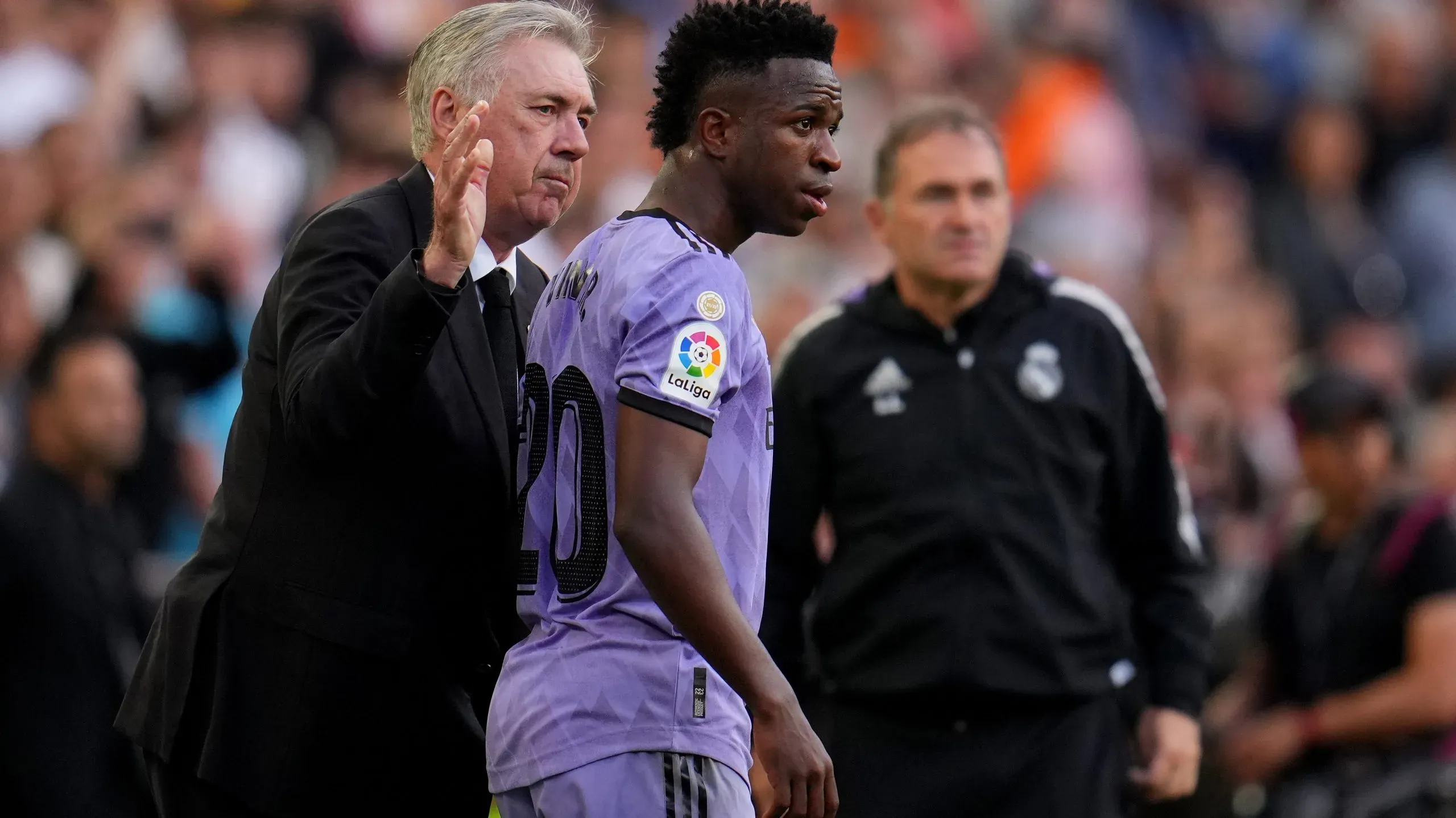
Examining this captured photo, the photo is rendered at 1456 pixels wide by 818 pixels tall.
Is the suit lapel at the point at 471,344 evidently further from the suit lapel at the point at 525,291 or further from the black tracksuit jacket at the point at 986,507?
the black tracksuit jacket at the point at 986,507

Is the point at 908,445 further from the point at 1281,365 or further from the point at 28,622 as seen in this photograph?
the point at 1281,365

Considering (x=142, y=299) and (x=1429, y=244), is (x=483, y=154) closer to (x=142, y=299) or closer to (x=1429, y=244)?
(x=142, y=299)

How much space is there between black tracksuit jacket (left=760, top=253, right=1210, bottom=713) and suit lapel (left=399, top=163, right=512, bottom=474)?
140cm

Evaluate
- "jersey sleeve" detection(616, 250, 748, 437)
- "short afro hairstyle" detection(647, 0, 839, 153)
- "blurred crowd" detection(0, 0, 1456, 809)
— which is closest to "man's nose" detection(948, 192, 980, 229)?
"short afro hairstyle" detection(647, 0, 839, 153)

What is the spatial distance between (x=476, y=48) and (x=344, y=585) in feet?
3.65

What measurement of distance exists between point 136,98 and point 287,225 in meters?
0.90

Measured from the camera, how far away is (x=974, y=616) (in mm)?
4977

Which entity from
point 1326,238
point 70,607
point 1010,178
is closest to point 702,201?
point 70,607

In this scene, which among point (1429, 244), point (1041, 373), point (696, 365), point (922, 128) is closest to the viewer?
point (696, 365)

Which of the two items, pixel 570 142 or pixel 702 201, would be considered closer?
pixel 702 201

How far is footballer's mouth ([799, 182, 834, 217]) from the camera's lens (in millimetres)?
3545

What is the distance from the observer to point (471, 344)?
3914 mm

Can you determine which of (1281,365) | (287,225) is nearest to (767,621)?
(287,225)

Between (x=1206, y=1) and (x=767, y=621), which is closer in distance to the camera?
(x=767, y=621)
